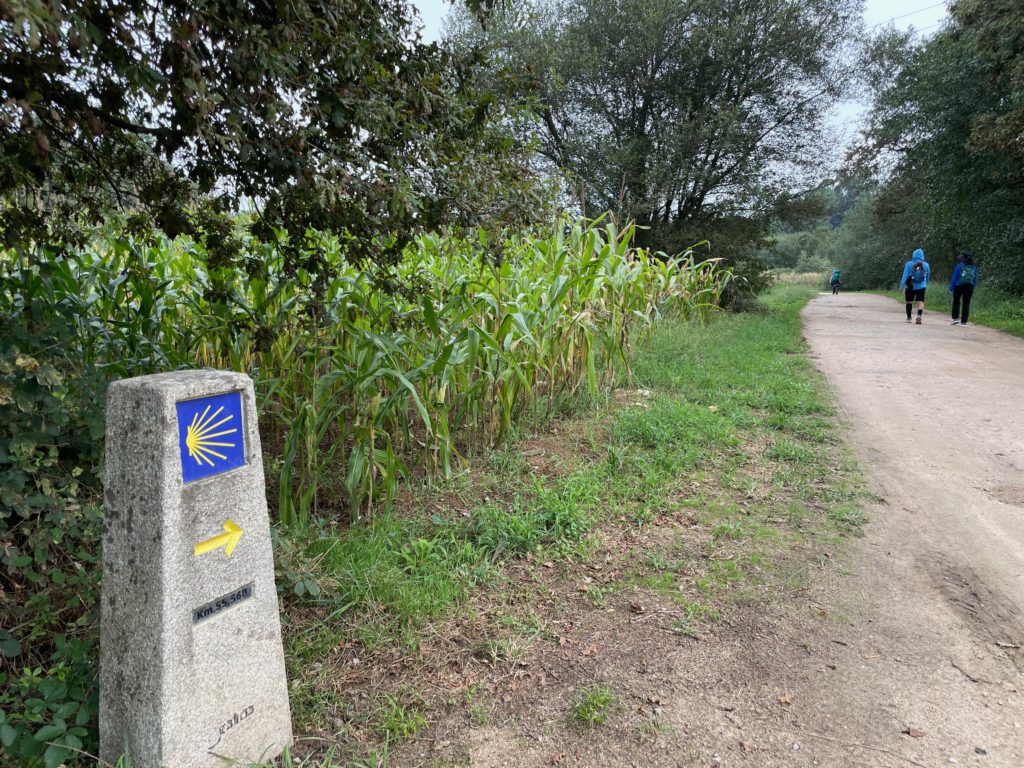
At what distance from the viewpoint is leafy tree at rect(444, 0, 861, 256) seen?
13.4 m

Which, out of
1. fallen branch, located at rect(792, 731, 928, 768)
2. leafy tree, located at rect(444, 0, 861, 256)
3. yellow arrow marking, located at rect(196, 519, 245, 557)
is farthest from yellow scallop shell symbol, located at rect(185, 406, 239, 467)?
leafy tree, located at rect(444, 0, 861, 256)

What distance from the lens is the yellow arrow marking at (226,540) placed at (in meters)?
1.51

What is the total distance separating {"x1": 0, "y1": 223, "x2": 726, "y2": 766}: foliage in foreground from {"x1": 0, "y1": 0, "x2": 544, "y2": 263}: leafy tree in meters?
0.33

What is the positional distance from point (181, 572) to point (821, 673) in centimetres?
201

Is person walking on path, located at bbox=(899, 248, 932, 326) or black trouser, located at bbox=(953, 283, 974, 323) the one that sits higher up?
person walking on path, located at bbox=(899, 248, 932, 326)

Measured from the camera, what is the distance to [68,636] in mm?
1997

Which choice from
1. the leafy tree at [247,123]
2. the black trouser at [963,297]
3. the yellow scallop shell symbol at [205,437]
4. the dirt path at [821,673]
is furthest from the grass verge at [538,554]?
the black trouser at [963,297]

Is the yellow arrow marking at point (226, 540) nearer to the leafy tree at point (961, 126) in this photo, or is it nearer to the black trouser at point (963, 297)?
the leafy tree at point (961, 126)

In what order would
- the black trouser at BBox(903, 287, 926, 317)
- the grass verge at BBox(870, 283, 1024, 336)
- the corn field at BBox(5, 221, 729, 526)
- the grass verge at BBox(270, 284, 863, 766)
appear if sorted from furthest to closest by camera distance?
1. the black trouser at BBox(903, 287, 926, 317)
2. the grass verge at BBox(870, 283, 1024, 336)
3. the corn field at BBox(5, 221, 729, 526)
4. the grass verge at BBox(270, 284, 863, 766)

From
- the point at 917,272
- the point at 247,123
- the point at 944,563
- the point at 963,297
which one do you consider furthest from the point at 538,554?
the point at 963,297

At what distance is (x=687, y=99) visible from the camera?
14.2 m

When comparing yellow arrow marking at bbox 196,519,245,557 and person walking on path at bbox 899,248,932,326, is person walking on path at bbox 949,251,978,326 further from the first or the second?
yellow arrow marking at bbox 196,519,245,557

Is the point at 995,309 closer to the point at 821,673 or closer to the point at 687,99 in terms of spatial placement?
the point at 687,99

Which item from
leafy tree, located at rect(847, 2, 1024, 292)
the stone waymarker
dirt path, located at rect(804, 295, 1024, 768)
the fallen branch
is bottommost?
the fallen branch
